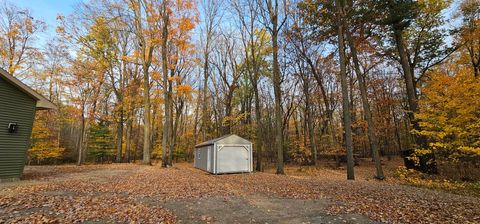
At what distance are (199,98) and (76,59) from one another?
12.0 metres

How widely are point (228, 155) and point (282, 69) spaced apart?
907 centimetres

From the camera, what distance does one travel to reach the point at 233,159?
14.6 m

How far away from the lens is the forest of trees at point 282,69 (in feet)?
35.3

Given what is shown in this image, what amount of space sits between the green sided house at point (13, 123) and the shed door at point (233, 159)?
9.48 meters

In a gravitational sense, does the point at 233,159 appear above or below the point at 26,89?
below

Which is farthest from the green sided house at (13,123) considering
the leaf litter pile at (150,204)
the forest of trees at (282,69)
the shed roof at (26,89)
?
the forest of trees at (282,69)

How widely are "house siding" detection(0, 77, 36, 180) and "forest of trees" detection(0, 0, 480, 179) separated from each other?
739cm

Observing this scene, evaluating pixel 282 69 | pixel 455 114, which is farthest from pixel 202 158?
pixel 455 114

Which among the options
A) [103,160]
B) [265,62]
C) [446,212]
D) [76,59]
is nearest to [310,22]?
[265,62]

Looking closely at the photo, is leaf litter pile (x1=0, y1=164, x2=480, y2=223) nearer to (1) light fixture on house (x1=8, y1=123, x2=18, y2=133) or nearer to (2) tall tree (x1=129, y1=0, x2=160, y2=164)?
(1) light fixture on house (x1=8, y1=123, x2=18, y2=133)

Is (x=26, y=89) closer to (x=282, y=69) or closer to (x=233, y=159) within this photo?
(x=233, y=159)

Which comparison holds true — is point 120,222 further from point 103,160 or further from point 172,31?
point 103,160

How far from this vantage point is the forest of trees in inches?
423

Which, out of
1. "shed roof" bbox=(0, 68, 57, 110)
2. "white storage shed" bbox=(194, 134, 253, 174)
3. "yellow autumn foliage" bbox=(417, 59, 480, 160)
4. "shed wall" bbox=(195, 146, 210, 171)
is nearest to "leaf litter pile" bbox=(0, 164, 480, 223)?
"shed roof" bbox=(0, 68, 57, 110)
